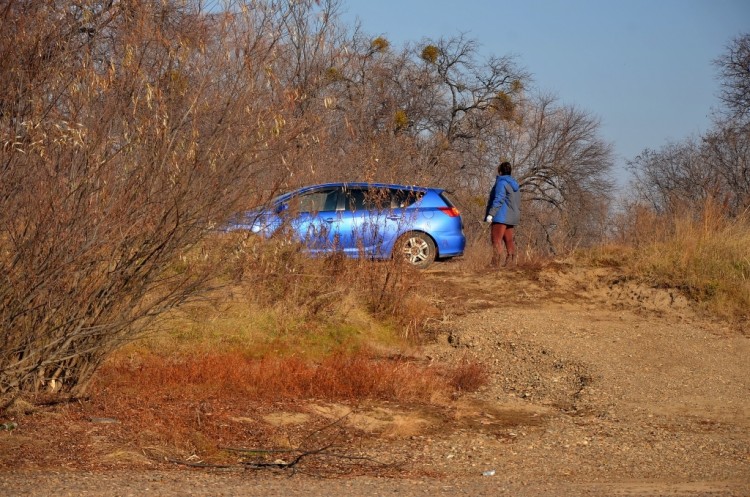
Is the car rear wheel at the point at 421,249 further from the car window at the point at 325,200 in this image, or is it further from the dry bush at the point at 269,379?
the dry bush at the point at 269,379

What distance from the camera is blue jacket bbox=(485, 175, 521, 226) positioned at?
14984 mm

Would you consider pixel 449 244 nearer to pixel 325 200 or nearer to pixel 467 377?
pixel 325 200

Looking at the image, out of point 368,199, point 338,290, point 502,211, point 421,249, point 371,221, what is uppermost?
point 368,199

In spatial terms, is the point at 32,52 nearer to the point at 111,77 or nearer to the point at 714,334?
the point at 111,77

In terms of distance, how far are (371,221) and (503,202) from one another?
3.09 metres

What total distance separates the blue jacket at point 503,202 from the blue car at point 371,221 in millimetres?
797

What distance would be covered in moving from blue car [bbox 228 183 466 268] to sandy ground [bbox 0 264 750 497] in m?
0.82

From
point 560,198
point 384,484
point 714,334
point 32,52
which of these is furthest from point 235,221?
point 560,198

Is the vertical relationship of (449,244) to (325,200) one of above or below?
below

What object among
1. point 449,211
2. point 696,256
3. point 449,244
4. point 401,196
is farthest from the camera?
point 449,211

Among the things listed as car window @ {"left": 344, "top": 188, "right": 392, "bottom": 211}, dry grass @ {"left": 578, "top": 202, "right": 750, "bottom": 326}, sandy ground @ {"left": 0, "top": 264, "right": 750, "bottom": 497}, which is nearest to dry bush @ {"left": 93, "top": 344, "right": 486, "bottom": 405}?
sandy ground @ {"left": 0, "top": 264, "right": 750, "bottom": 497}

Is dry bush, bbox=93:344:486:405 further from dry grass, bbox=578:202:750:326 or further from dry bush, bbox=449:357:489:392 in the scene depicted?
dry grass, bbox=578:202:750:326

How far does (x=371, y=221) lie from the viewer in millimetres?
12695

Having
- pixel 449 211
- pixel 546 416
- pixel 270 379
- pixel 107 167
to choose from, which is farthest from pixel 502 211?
pixel 107 167
